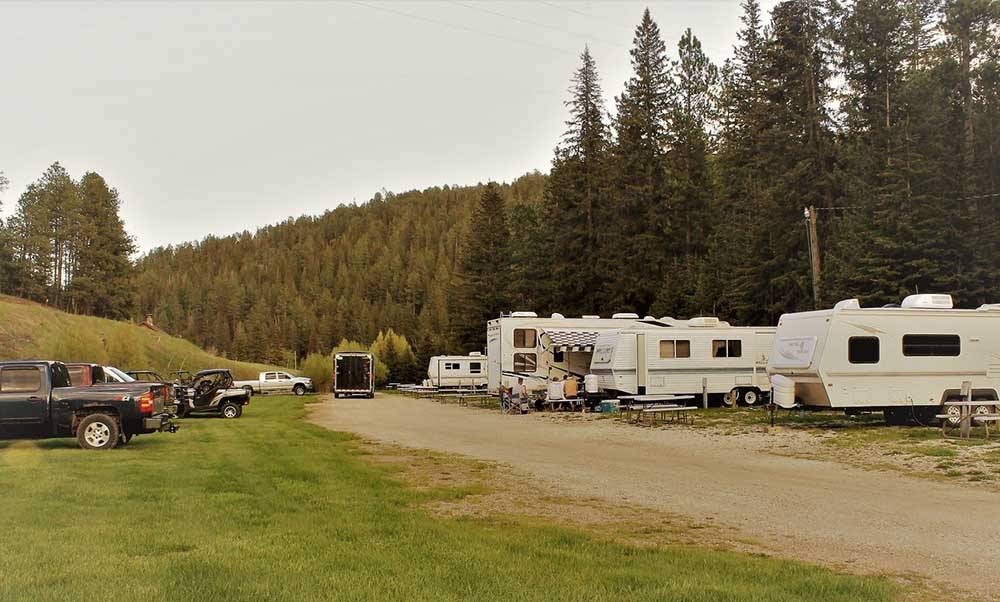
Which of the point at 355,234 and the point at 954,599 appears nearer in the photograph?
→ the point at 954,599

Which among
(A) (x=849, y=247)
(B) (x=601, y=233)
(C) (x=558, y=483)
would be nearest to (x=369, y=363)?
(B) (x=601, y=233)

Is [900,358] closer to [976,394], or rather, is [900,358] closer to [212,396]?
[976,394]

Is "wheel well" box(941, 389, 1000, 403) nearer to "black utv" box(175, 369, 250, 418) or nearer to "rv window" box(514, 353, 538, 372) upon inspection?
"rv window" box(514, 353, 538, 372)

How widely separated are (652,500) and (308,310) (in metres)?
137

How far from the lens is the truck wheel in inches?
581

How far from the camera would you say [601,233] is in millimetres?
49875

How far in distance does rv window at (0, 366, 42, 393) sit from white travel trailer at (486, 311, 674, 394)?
1864 cm

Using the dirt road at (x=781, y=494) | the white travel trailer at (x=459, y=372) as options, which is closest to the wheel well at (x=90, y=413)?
the dirt road at (x=781, y=494)

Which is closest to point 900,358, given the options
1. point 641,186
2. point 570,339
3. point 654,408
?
point 654,408

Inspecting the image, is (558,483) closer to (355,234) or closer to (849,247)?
(849,247)

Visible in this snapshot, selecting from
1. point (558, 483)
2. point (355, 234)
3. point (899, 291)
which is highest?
point (355, 234)

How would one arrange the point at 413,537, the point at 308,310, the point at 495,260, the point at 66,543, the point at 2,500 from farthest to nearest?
the point at 308,310, the point at 495,260, the point at 2,500, the point at 413,537, the point at 66,543

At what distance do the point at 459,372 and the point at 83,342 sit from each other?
835 inches

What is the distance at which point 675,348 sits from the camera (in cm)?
2689
